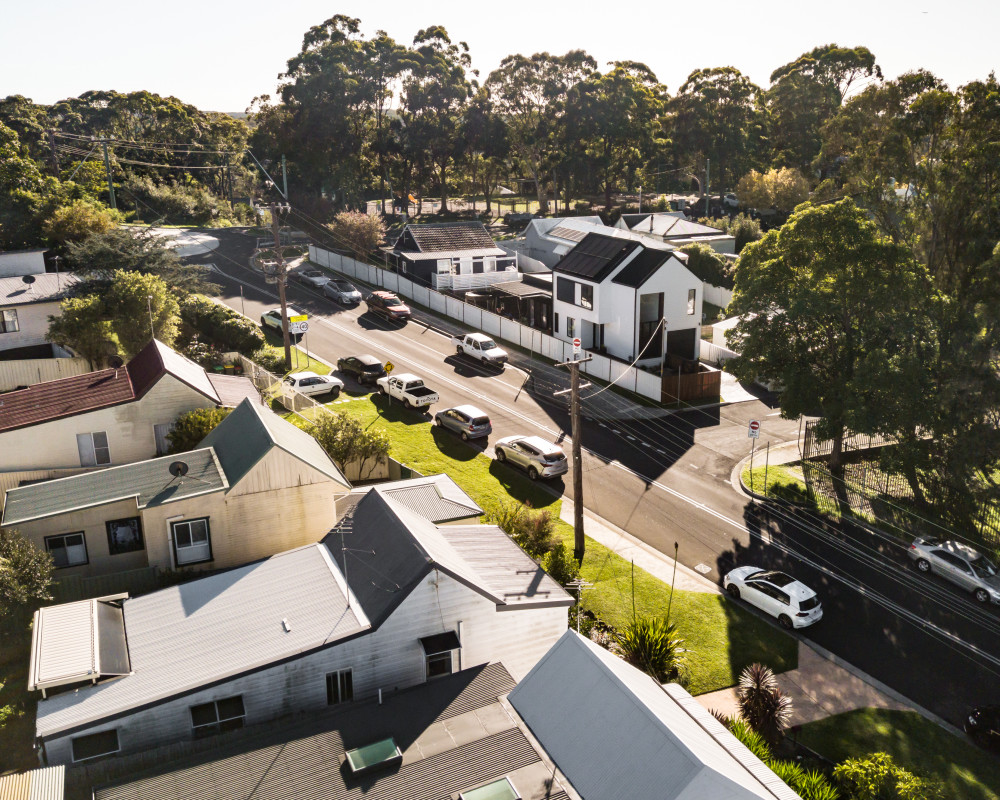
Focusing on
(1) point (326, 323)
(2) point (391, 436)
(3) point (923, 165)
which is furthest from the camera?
(1) point (326, 323)

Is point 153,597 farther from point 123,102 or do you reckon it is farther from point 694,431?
point 123,102

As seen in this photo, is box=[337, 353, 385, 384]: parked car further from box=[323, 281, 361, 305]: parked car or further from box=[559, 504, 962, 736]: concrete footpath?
box=[559, 504, 962, 736]: concrete footpath

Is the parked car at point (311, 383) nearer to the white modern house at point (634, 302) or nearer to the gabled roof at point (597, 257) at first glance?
the white modern house at point (634, 302)

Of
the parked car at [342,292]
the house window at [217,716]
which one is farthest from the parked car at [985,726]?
the parked car at [342,292]

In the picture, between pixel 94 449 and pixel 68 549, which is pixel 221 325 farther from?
pixel 68 549

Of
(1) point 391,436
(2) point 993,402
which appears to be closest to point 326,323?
(1) point 391,436
